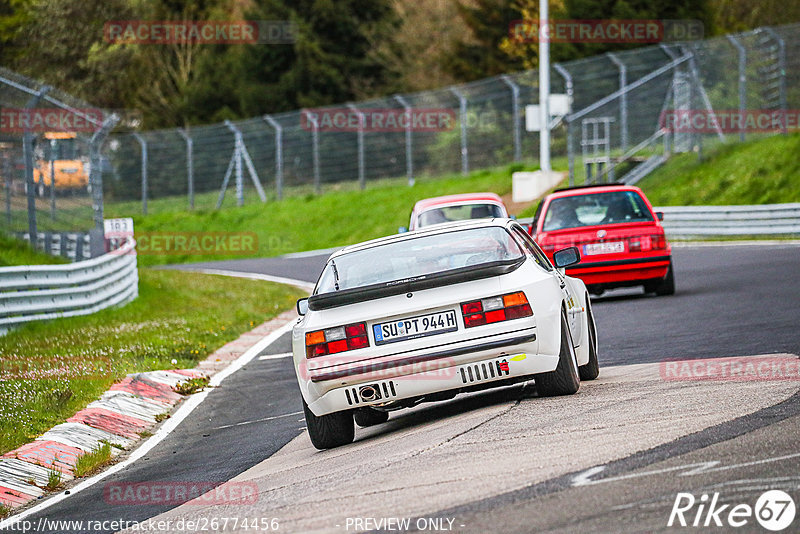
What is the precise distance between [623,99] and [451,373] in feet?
92.0

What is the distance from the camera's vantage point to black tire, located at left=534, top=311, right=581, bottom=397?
836 cm

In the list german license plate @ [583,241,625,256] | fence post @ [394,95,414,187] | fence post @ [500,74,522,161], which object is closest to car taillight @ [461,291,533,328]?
german license plate @ [583,241,625,256]

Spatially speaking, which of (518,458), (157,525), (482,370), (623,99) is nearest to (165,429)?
(482,370)

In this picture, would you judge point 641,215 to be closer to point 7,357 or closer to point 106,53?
point 7,357

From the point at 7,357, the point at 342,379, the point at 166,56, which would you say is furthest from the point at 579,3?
the point at 342,379

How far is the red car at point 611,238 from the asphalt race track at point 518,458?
181 inches

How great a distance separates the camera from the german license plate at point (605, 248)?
53.6 ft

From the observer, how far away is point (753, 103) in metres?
32.0

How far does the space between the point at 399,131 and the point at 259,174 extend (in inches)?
246

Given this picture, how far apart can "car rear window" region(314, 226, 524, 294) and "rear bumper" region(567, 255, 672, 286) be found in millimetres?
7315

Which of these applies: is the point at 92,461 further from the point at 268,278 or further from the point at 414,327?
the point at 268,278

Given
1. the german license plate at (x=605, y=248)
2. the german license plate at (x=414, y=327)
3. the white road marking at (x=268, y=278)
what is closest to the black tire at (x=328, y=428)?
the german license plate at (x=414, y=327)

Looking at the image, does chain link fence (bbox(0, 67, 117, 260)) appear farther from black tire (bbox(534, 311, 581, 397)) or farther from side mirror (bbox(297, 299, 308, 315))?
black tire (bbox(534, 311, 581, 397))

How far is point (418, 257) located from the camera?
8.88 metres
